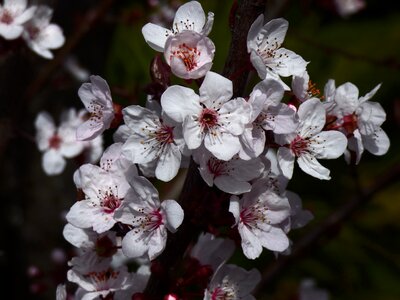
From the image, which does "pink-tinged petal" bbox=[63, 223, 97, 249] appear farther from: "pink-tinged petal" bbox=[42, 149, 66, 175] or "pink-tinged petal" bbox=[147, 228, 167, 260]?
"pink-tinged petal" bbox=[42, 149, 66, 175]

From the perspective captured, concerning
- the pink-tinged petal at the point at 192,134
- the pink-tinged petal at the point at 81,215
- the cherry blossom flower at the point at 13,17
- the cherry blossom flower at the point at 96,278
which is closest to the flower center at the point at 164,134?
the pink-tinged petal at the point at 192,134

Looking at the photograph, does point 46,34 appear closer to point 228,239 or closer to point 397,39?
point 228,239

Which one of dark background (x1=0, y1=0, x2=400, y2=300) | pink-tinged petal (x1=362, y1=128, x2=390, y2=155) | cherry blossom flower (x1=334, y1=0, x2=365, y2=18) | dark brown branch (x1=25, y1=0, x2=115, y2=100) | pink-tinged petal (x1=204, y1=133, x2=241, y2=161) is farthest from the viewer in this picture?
cherry blossom flower (x1=334, y1=0, x2=365, y2=18)

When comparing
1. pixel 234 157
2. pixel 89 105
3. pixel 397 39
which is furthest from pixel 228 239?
pixel 397 39

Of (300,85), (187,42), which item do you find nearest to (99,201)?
(187,42)

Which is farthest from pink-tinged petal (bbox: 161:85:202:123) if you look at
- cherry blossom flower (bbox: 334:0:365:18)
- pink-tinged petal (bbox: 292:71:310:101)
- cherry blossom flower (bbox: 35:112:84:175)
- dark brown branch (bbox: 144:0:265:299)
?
cherry blossom flower (bbox: 334:0:365:18)
